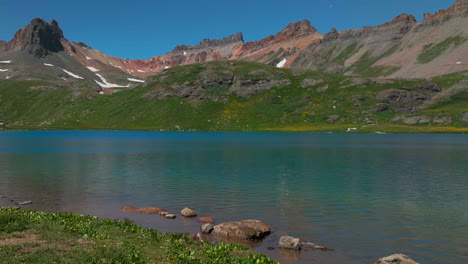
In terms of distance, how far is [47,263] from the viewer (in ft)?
59.7

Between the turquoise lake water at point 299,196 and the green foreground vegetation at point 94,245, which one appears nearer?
the green foreground vegetation at point 94,245

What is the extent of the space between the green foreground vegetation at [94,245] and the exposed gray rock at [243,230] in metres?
5.00

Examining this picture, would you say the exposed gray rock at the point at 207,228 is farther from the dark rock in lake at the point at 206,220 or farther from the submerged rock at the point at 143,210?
the submerged rock at the point at 143,210

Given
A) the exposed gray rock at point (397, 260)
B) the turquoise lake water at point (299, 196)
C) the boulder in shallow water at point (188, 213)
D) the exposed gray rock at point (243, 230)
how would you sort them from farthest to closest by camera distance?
the boulder in shallow water at point (188, 213) < the exposed gray rock at point (243, 230) < the turquoise lake water at point (299, 196) < the exposed gray rock at point (397, 260)

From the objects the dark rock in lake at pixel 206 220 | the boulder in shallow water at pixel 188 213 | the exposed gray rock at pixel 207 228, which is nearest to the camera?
the exposed gray rock at pixel 207 228

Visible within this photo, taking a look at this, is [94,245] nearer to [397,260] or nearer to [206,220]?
[206,220]

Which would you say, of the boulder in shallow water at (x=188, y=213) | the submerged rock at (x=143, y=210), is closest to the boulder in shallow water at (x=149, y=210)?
the submerged rock at (x=143, y=210)

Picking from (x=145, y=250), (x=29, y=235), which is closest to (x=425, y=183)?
(x=145, y=250)

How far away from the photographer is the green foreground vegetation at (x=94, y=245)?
64.6 ft

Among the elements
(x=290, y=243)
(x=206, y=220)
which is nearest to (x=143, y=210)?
(x=206, y=220)

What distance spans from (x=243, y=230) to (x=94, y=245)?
12938 millimetres

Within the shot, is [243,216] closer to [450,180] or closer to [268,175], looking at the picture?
[268,175]

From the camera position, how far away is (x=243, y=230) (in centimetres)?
3133

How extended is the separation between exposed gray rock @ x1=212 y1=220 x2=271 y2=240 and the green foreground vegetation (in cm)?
500
